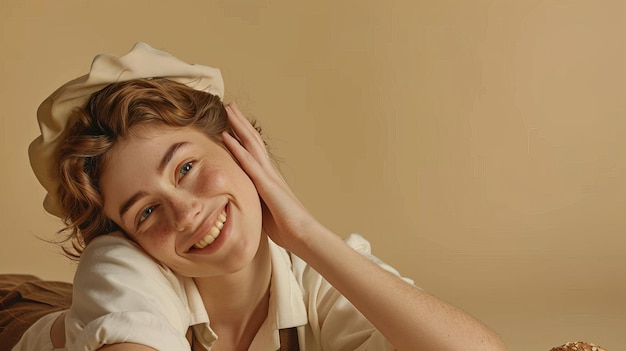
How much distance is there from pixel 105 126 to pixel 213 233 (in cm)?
35

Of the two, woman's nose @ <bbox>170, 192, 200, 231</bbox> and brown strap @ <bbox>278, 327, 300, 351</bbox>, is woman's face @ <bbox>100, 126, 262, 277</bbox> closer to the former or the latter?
woman's nose @ <bbox>170, 192, 200, 231</bbox>

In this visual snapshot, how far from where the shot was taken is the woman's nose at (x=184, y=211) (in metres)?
2.13

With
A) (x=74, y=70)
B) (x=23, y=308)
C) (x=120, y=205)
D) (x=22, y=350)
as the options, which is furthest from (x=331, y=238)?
(x=74, y=70)

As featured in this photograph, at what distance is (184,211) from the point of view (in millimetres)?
2135

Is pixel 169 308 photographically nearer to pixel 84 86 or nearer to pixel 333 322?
pixel 333 322

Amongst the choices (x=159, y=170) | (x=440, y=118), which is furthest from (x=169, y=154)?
(x=440, y=118)

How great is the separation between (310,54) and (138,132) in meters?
1.83

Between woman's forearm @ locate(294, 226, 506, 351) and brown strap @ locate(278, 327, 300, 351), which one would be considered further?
brown strap @ locate(278, 327, 300, 351)

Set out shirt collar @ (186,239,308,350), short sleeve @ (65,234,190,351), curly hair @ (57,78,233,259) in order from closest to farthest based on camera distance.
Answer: short sleeve @ (65,234,190,351) < curly hair @ (57,78,233,259) < shirt collar @ (186,239,308,350)

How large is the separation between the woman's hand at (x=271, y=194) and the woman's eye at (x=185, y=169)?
0.14 meters

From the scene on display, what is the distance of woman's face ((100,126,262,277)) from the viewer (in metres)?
2.16

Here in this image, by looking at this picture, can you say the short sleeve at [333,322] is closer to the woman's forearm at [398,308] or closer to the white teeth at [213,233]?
the woman's forearm at [398,308]

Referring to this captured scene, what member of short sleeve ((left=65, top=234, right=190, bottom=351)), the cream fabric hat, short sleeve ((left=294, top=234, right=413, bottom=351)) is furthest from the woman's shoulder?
short sleeve ((left=294, top=234, right=413, bottom=351))

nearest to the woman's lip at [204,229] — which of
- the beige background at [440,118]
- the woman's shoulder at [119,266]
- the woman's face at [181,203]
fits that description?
the woman's face at [181,203]
